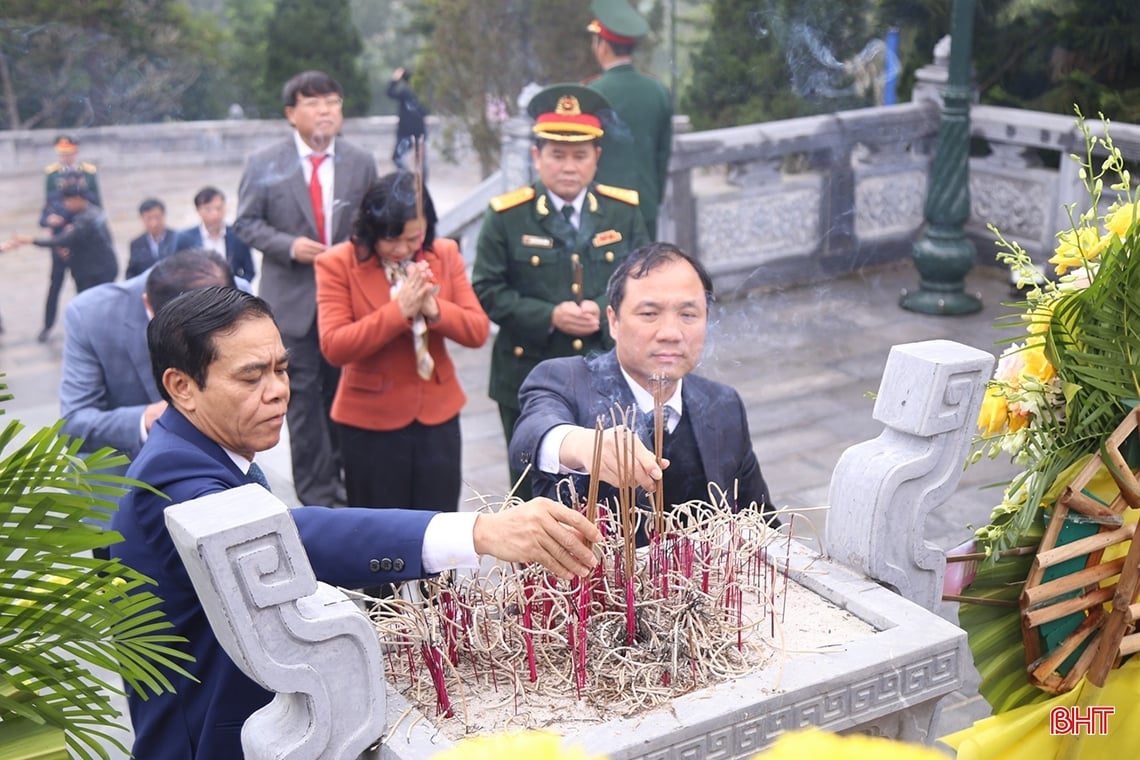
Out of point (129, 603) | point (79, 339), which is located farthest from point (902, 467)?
Answer: point (79, 339)

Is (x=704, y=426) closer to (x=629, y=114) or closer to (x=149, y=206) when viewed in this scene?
(x=629, y=114)

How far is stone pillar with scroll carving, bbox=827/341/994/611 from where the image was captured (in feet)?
7.78

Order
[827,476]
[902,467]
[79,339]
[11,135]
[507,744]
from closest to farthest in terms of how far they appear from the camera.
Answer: [507,744], [902,467], [79,339], [827,476], [11,135]

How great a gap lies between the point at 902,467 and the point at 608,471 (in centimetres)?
57

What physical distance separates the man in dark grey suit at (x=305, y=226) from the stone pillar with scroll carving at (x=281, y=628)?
3245 millimetres

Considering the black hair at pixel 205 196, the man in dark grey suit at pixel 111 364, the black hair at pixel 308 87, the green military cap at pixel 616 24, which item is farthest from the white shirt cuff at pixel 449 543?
the black hair at pixel 205 196

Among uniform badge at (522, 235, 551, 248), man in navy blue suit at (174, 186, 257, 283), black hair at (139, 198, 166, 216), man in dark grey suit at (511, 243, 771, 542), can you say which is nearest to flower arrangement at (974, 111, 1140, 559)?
man in dark grey suit at (511, 243, 771, 542)

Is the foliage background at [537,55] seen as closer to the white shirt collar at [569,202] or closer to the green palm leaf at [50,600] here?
the white shirt collar at [569,202]

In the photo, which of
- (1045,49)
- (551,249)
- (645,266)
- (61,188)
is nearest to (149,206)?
(61,188)

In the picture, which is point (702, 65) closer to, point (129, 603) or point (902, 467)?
point (902, 467)

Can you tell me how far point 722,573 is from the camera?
7.55ft

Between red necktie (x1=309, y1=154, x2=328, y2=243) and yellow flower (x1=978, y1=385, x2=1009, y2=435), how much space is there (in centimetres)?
340

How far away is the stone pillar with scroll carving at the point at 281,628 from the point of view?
5.77 ft

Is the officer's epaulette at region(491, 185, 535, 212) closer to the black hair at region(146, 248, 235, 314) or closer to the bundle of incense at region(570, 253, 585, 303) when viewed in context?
the bundle of incense at region(570, 253, 585, 303)
